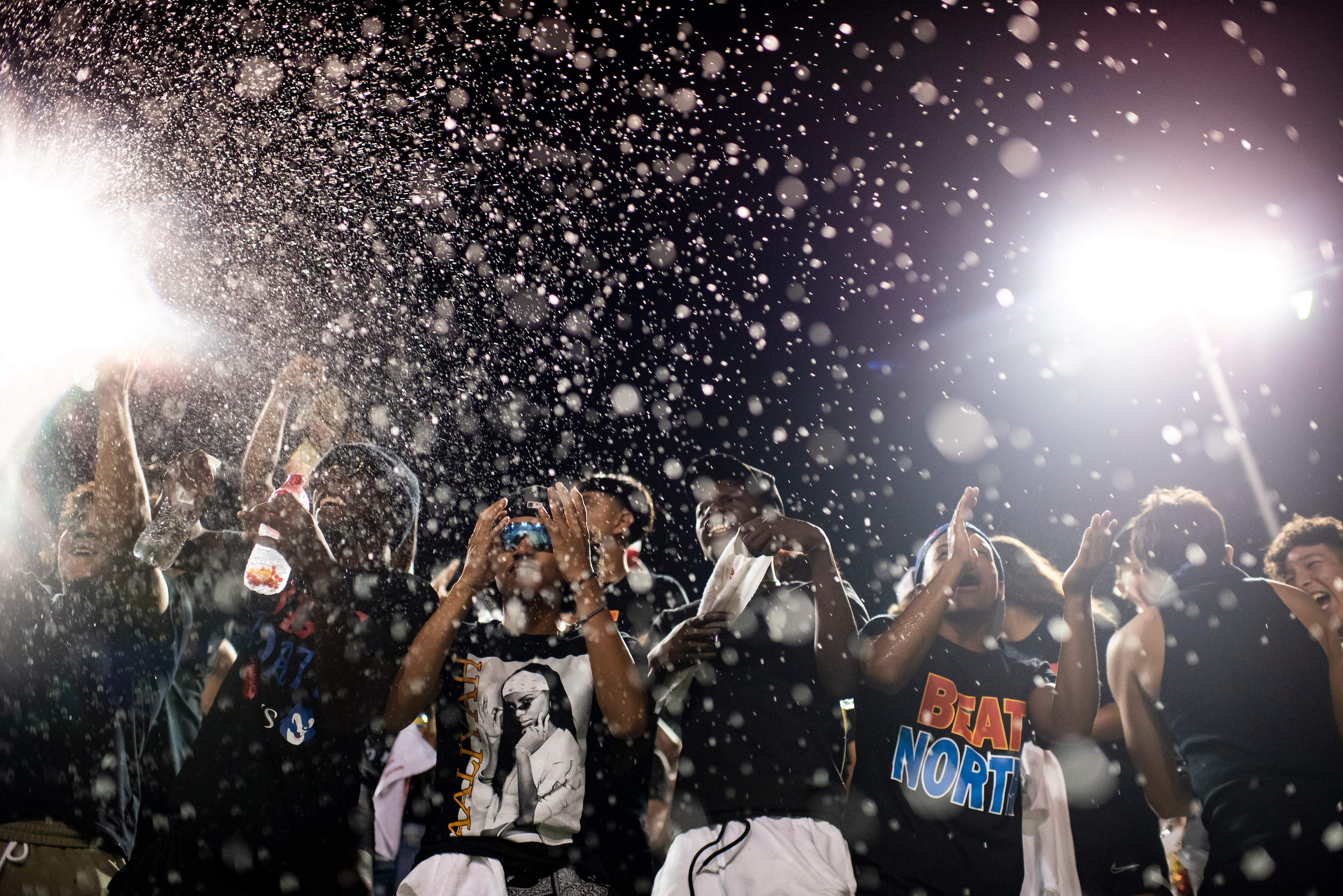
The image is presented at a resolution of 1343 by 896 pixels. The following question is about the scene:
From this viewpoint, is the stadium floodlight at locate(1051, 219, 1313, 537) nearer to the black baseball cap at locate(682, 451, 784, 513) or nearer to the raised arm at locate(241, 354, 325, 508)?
the black baseball cap at locate(682, 451, 784, 513)

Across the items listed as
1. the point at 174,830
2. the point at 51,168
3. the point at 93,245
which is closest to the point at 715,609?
the point at 174,830

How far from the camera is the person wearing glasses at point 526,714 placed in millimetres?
2131

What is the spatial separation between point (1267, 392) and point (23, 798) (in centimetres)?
810

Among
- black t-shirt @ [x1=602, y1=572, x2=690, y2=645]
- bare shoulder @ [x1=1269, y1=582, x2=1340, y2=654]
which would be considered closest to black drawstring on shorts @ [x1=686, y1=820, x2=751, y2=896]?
black t-shirt @ [x1=602, y1=572, x2=690, y2=645]

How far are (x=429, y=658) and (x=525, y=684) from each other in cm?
31

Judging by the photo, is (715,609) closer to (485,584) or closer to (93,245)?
(485,584)

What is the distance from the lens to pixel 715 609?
2668 millimetres

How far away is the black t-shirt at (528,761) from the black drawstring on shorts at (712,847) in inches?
9.2

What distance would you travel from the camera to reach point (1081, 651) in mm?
2576

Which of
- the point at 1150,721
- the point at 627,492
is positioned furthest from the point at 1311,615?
the point at 627,492

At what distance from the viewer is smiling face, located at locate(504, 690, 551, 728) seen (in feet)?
7.64

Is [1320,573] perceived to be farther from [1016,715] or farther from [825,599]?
[825,599]

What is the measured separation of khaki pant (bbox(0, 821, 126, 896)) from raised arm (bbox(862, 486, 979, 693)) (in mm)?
2457

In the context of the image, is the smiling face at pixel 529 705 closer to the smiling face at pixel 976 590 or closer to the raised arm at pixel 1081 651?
the smiling face at pixel 976 590
